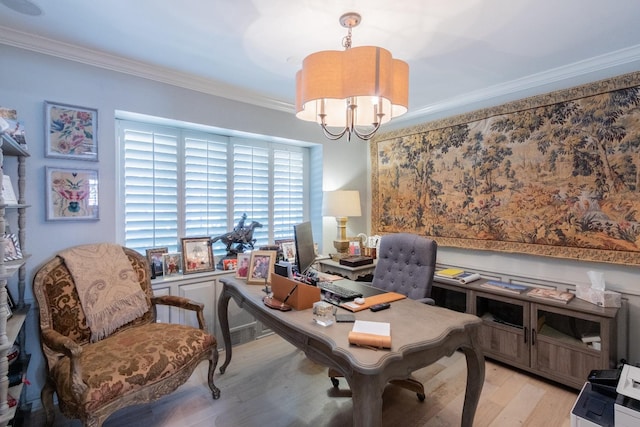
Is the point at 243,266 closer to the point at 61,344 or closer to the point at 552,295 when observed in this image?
the point at 61,344

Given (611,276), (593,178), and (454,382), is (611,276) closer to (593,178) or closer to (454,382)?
(593,178)

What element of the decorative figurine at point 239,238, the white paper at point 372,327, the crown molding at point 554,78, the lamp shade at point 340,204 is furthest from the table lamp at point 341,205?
the white paper at point 372,327

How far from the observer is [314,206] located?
3.77 meters

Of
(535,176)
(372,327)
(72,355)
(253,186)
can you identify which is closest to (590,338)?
(535,176)

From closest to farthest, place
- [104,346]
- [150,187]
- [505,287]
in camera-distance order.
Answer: [104,346] → [505,287] → [150,187]

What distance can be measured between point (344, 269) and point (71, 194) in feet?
7.92

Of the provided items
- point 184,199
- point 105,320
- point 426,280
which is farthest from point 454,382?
point 184,199

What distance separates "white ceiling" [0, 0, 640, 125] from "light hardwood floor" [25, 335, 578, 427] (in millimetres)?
2437

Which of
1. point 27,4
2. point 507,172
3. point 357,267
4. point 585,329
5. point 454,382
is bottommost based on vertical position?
point 454,382

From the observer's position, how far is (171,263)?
2.70 meters

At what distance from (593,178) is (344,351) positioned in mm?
2418

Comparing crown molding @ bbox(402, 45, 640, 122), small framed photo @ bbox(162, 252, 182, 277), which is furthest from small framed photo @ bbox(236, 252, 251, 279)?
crown molding @ bbox(402, 45, 640, 122)

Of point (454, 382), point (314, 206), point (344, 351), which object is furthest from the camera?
point (314, 206)

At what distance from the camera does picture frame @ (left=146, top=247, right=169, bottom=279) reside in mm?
2596
